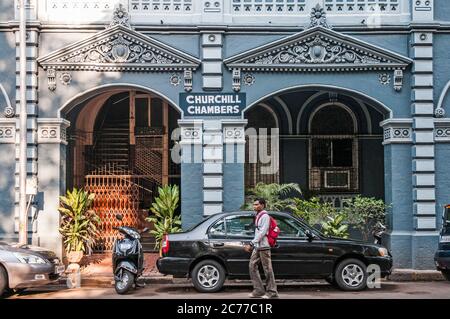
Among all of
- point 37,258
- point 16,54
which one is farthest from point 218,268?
point 16,54

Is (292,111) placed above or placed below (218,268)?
above

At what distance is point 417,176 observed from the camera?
1485cm

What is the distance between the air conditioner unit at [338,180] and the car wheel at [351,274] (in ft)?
18.9

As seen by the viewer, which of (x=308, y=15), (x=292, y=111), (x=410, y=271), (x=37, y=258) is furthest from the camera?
(x=292, y=111)

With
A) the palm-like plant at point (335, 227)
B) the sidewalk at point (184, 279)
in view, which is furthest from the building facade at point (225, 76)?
the palm-like plant at point (335, 227)

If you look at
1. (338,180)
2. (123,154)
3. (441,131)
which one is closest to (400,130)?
(441,131)

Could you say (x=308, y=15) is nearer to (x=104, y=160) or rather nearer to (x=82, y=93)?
(x=82, y=93)

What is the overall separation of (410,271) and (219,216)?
5.02 meters

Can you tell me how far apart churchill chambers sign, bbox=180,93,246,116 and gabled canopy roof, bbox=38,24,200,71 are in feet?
2.41

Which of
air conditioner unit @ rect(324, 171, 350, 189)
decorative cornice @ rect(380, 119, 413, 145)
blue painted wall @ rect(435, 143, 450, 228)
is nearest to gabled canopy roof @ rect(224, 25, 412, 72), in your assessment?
decorative cornice @ rect(380, 119, 413, 145)

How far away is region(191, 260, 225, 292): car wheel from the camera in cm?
1184

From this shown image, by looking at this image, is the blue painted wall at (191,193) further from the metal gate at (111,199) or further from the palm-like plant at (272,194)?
the metal gate at (111,199)

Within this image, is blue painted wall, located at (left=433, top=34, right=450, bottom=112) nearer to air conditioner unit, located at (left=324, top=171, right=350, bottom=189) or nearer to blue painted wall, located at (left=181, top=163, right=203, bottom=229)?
air conditioner unit, located at (left=324, top=171, right=350, bottom=189)

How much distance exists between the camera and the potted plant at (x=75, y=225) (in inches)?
579
